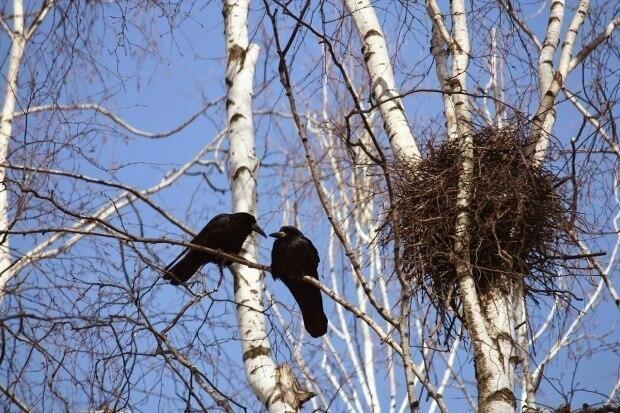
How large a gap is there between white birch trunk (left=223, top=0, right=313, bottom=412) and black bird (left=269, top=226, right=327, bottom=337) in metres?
0.18

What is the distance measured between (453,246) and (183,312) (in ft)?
4.51

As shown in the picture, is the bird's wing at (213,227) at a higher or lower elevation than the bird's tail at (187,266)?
higher

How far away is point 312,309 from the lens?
20.0 ft

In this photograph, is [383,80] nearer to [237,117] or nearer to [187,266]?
[237,117]

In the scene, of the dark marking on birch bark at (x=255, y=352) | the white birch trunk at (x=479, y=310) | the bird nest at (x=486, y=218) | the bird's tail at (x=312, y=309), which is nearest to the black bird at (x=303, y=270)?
the bird's tail at (x=312, y=309)

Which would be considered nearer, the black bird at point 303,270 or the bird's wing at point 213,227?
the black bird at point 303,270

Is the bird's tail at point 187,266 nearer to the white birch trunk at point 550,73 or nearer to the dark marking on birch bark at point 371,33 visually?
the dark marking on birch bark at point 371,33

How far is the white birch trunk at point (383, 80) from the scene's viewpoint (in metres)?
5.24

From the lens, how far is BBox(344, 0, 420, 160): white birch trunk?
17.2ft

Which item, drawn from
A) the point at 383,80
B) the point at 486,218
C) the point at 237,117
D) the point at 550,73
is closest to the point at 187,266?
the point at 237,117

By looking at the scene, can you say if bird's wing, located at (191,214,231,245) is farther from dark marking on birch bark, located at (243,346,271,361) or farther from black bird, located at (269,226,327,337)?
dark marking on birch bark, located at (243,346,271,361)

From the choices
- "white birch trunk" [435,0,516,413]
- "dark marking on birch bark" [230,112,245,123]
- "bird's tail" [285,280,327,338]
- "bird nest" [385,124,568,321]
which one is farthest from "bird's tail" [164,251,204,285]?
"white birch trunk" [435,0,516,413]

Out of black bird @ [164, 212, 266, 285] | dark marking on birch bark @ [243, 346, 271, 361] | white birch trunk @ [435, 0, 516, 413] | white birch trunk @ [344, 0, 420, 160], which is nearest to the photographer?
white birch trunk @ [435, 0, 516, 413]

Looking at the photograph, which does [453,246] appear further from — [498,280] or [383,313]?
[383,313]
